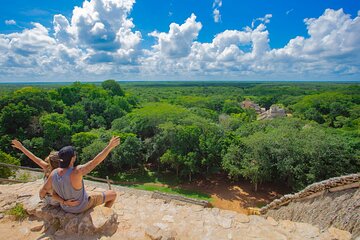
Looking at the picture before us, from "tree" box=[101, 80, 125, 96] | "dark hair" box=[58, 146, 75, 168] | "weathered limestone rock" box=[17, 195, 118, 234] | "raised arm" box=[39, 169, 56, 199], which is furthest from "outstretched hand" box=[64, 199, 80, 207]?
"tree" box=[101, 80, 125, 96]


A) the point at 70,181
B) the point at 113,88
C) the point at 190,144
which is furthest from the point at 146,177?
the point at 113,88

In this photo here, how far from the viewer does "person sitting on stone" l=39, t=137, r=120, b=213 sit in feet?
10.2

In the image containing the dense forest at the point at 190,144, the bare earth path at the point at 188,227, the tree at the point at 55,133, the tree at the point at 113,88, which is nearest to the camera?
the bare earth path at the point at 188,227

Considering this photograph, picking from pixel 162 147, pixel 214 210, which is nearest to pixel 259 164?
pixel 162 147

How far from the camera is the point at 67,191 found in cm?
331

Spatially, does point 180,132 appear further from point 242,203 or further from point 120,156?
point 242,203

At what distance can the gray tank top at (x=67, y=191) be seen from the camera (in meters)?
3.20

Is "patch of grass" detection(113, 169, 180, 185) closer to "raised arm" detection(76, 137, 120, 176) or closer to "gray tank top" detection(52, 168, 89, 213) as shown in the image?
"gray tank top" detection(52, 168, 89, 213)

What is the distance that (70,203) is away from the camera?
3.42 meters

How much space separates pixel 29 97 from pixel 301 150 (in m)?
29.9

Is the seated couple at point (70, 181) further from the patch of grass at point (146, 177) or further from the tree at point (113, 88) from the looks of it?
the tree at point (113, 88)

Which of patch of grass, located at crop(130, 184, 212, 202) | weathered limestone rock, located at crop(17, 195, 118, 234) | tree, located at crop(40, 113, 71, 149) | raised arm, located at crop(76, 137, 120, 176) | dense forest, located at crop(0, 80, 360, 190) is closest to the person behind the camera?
raised arm, located at crop(76, 137, 120, 176)

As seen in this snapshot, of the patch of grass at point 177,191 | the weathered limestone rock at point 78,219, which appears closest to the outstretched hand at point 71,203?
the weathered limestone rock at point 78,219

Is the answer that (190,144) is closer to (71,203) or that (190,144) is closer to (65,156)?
(71,203)
